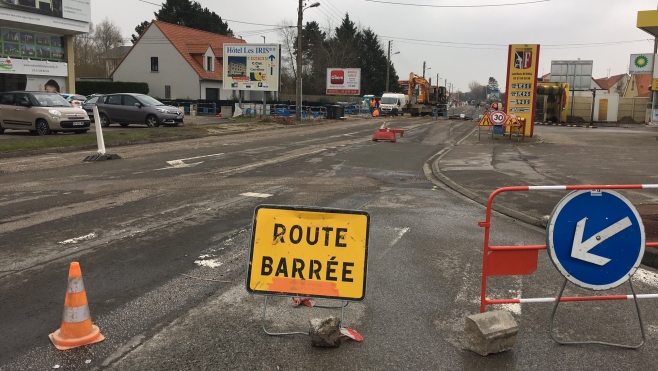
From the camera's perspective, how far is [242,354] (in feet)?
12.6

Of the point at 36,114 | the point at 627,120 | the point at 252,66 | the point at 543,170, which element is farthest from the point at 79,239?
the point at 627,120

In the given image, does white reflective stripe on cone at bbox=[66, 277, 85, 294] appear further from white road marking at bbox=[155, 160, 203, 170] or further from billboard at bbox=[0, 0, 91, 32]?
billboard at bbox=[0, 0, 91, 32]

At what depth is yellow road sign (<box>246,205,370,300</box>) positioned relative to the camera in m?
4.28

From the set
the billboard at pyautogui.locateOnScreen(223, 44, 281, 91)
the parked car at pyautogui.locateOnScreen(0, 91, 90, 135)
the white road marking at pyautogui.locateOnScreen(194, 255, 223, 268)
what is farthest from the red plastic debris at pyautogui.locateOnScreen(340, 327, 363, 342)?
the billboard at pyautogui.locateOnScreen(223, 44, 281, 91)

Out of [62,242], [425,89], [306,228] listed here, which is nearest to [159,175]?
[62,242]

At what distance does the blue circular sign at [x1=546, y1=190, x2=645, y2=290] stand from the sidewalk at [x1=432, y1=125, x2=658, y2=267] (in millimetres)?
2579

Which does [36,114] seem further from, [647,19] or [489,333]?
[647,19]

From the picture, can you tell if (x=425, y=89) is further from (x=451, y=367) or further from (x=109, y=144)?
(x=451, y=367)

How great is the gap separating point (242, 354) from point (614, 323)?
3.18 m

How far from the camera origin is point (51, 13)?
119 ft

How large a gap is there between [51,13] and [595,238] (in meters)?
40.1

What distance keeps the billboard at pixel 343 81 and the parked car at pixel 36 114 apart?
149 ft

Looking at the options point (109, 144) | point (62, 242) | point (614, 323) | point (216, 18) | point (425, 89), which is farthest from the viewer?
point (216, 18)

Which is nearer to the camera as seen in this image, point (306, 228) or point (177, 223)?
point (306, 228)
